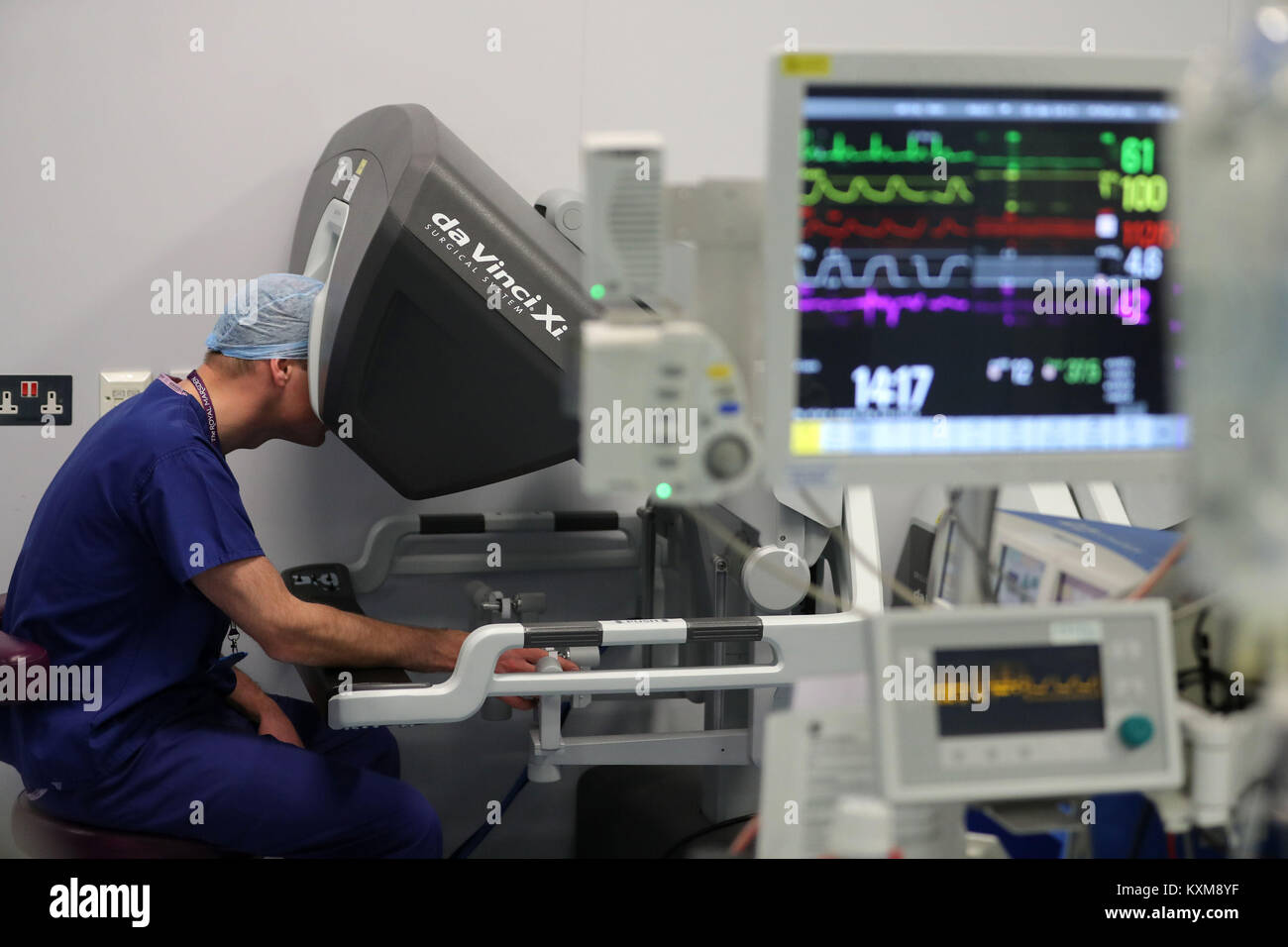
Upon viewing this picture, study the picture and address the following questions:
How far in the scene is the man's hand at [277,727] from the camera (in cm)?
200

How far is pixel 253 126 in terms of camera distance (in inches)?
92.1

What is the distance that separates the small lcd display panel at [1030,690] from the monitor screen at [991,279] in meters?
0.17

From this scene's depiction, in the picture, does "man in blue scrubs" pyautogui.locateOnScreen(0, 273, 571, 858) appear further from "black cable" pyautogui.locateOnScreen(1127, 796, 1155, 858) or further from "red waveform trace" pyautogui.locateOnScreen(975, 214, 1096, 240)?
"red waveform trace" pyautogui.locateOnScreen(975, 214, 1096, 240)

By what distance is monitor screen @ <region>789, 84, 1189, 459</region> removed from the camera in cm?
93

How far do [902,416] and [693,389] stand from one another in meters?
0.18

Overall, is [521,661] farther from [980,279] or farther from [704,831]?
[980,279]

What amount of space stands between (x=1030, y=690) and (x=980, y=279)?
1.14 ft

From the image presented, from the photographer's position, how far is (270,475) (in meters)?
2.43

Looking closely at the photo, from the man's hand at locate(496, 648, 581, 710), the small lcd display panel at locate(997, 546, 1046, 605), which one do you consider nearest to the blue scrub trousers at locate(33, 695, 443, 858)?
the man's hand at locate(496, 648, 581, 710)

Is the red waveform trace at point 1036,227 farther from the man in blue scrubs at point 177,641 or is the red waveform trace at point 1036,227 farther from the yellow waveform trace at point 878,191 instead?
the man in blue scrubs at point 177,641

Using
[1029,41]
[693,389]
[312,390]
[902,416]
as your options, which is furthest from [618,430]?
[1029,41]

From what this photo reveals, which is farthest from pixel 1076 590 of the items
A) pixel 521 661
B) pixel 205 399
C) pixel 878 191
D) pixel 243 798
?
pixel 205 399

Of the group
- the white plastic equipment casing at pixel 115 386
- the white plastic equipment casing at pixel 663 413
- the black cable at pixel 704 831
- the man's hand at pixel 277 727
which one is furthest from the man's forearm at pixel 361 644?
the white plastic equipment casing at pixel 663 413
